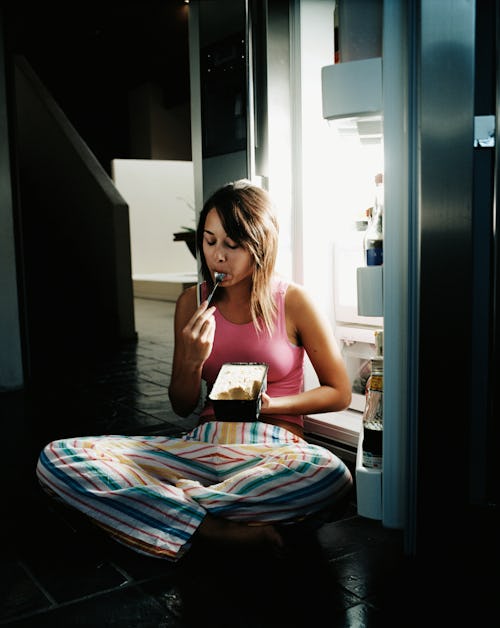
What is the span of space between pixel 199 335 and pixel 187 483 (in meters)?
0.36

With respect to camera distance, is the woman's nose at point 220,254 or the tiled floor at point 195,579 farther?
the woman's nose at point 220,254

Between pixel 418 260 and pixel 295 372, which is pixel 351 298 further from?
pixel 418 260

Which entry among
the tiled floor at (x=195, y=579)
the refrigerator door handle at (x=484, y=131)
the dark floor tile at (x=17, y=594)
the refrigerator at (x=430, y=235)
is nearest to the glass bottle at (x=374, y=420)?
the refrigerator at (x=430, y=235)

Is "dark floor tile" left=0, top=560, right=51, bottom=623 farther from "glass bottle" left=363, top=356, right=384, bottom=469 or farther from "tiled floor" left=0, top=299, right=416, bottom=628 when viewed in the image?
"glass bottle" left=363, top=356, right=384, bottom=469

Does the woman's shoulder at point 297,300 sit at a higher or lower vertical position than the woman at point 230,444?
higher

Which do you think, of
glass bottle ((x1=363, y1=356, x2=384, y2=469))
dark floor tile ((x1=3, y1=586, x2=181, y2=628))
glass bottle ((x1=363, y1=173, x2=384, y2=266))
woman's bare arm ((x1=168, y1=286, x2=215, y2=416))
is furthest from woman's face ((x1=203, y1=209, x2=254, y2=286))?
dark floor tile ((x1=3, y1=586, x2=181, y2=628))

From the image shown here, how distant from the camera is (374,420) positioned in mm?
1616

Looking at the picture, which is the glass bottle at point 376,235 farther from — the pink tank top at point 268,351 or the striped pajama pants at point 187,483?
the striped pajama pants at point 187,483

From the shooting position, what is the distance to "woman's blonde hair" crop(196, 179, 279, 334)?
5.55 ft

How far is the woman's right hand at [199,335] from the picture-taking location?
1.61 meters

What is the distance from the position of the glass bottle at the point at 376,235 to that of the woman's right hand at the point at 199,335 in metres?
0.42

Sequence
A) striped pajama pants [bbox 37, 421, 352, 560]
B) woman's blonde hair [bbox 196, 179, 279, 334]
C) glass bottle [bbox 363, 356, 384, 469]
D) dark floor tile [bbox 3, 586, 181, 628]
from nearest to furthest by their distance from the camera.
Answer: dark floor tile [bbox 3, 586, 181, 628] → striped pajama pants [bbox 37, 421, 352, 560] → glass bottle [bbox 363, 356, 384, 469] → woman's blonde hair [bbox 196, 179, 279, 334]

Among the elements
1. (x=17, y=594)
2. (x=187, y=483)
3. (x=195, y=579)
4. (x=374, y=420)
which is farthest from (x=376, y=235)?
(x=17, y=594)

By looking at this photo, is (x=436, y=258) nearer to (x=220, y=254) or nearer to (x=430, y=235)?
(x=430, y=235)
